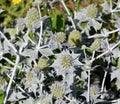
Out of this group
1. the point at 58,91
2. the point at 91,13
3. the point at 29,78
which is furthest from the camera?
the point at 91,13

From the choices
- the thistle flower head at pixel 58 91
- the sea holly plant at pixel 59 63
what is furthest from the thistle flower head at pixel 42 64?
the thistle flower head at pixel 58 91

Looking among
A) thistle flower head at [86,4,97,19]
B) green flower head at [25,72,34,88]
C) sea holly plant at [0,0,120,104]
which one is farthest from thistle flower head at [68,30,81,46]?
green flower head at [25,72,34,88]

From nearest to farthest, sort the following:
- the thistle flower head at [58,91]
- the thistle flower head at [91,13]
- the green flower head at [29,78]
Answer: the thistle flower head at [58,91]
the green flower head at [29,78]
the thistle flower head at [91,13]

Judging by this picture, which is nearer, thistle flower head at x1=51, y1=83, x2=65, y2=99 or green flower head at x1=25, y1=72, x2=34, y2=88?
thistle flower head at x1=51, y1=83, x2=65, y2=99

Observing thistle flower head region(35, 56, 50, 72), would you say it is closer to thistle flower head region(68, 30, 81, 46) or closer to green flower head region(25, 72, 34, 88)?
green flower head region(25, 72, 34, 88)

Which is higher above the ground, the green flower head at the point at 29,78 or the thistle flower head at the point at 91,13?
the thistle flower head at the point at 91,13

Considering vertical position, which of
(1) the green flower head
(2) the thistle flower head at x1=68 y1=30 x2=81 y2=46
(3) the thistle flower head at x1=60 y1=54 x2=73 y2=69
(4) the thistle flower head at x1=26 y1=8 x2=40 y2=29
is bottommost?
(1) the green flower head

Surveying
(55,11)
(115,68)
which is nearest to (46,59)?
(115,68)

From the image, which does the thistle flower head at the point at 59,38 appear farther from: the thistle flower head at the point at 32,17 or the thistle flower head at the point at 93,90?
the thistle flower head at the point at 93,90

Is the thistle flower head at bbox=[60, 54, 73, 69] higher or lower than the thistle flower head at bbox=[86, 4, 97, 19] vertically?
lower

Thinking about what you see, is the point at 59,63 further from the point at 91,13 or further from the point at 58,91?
the point at 91,13

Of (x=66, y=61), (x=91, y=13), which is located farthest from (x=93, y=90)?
(x=91, y=13)

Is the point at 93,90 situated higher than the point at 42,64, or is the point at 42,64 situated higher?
the point at 42,64
